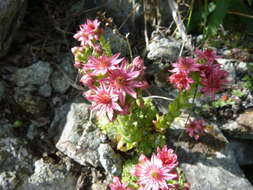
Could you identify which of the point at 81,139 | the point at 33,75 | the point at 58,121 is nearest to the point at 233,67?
the point at 81,139

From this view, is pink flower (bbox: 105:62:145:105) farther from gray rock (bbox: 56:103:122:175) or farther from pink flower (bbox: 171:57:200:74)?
gray rock (bbox: 56:103:122:175)

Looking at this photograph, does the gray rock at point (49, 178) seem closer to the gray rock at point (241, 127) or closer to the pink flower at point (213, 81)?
the pink flower at point (213, 81)

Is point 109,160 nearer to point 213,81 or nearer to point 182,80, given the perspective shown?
point 182,80

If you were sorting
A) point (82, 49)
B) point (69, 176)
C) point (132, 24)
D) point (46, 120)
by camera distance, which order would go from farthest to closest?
point (132, 24) < point (46, 120) < point (69, 176) < point (82, 49)

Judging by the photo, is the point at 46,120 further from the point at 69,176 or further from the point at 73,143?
the point at 69,176

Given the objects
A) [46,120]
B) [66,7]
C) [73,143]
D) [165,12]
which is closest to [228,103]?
[165,12]
